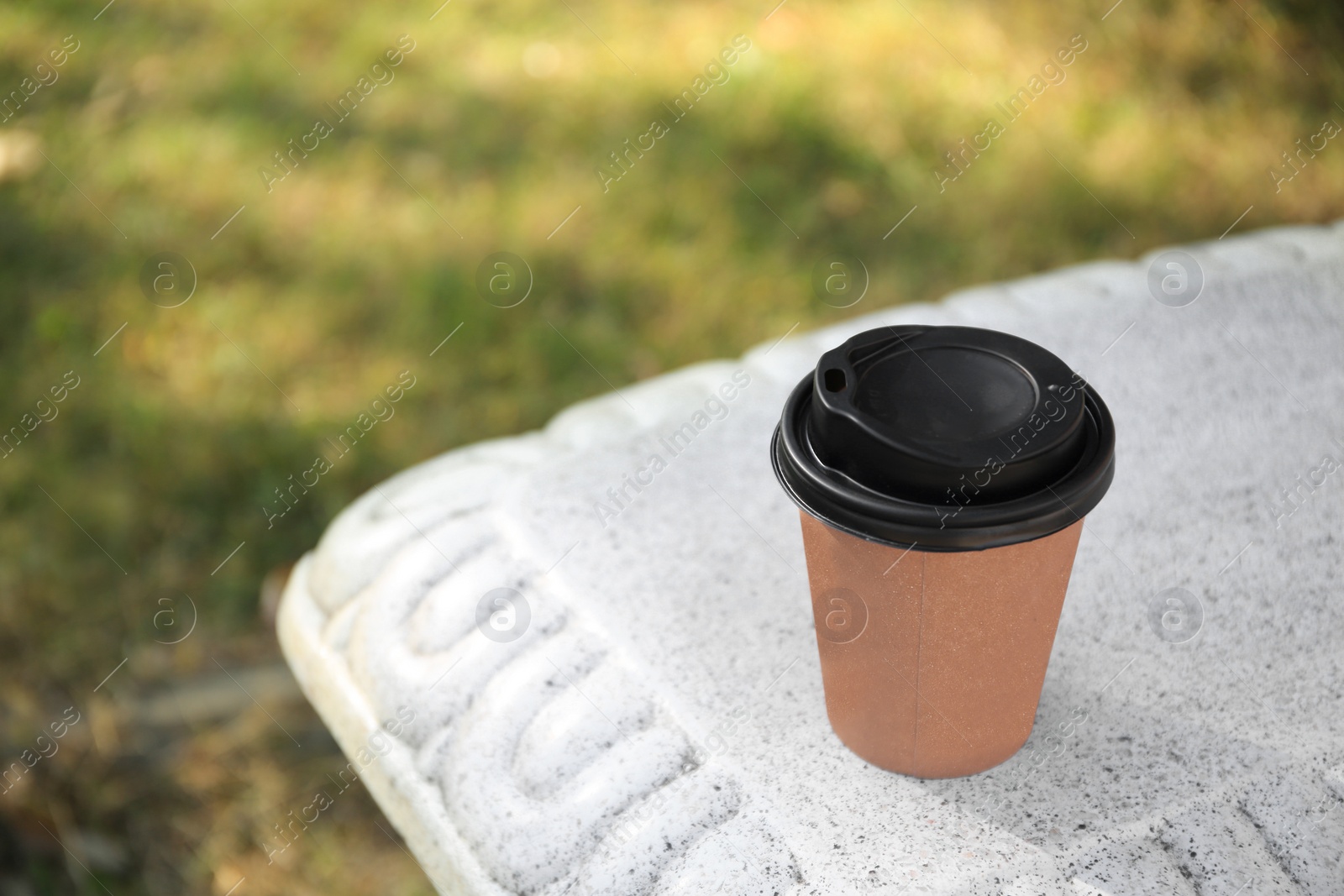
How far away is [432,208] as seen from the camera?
3463 millimetres

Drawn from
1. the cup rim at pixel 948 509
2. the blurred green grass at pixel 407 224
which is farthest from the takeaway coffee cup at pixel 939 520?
the blurred green grass at pixel 407 224

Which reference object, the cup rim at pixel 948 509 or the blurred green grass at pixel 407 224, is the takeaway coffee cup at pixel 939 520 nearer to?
the cup rim at pixel 948 509

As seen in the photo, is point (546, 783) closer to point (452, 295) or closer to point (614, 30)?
point (452, 295)

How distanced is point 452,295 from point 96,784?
1.50 m

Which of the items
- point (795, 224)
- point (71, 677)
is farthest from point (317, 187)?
point (71, 677)

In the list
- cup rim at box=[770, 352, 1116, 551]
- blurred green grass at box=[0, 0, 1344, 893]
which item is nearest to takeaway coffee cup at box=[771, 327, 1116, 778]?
cup rim at box=[770, 352, 1116, 551]

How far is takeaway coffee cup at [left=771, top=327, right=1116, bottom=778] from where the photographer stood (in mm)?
1141

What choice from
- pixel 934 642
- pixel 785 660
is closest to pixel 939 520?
pixel 934 642

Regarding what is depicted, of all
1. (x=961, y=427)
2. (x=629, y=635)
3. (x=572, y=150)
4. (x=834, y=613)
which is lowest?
(x=572, y=150)

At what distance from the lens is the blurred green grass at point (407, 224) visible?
8.25 feet

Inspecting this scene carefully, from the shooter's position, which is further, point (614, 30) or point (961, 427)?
point (614, 30)

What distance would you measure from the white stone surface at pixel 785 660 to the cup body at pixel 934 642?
0.06m

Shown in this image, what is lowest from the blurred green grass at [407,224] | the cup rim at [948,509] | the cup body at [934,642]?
the blurred green grass at [407,224]

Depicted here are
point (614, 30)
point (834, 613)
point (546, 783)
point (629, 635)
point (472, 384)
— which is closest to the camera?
point (834, 613)
